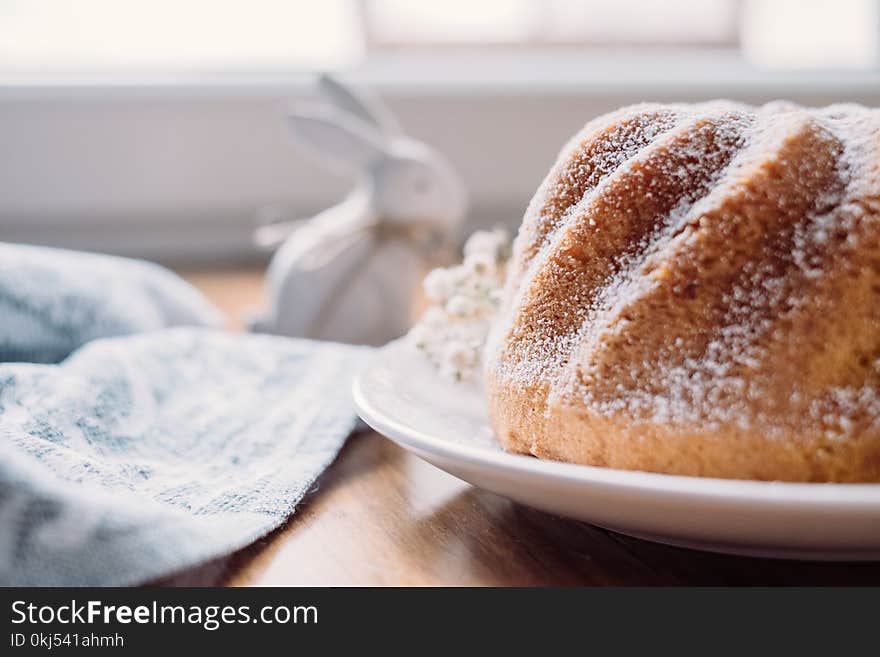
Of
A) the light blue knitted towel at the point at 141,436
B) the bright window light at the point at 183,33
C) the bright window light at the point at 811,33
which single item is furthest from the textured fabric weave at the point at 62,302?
the bright window light at the point at 811,33

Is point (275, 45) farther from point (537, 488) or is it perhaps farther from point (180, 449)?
point (537, 488)

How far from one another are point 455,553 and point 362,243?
74 cm

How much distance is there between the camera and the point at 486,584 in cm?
46

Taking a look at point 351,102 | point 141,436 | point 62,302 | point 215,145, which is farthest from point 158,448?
point 215,145

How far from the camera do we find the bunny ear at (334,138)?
1.16m

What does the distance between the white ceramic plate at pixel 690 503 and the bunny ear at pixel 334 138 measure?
0.72 metres

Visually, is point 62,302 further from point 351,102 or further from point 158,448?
point 351,102

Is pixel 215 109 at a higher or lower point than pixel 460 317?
lower

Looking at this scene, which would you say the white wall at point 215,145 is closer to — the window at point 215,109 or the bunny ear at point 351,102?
the window at point 215,109

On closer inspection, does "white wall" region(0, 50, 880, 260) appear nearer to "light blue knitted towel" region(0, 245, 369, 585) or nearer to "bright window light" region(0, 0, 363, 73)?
"bright window light" region(0, 0, 363, 73)

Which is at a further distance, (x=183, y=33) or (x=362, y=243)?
(x=183, y=33)

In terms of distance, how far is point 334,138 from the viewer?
3.88ft

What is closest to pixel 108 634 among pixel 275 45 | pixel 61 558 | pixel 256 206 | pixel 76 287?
pixel 61 558

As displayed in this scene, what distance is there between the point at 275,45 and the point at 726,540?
7.73 ft
